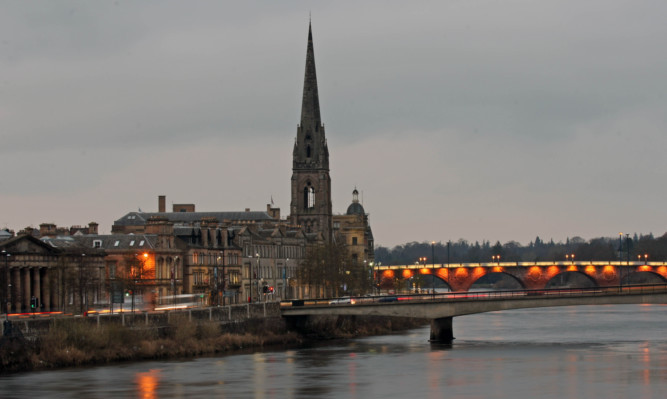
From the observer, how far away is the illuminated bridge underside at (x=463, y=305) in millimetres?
115188

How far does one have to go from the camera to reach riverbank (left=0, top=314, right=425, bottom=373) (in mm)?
89375

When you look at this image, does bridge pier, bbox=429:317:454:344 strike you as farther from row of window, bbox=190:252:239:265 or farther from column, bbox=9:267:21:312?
row of window, bbox=190:252:239:265

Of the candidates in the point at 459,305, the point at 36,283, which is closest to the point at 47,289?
the point at 36,283

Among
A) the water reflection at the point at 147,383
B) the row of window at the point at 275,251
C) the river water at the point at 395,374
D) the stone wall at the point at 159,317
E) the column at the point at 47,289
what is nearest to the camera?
the water reflection at the point at 147,383

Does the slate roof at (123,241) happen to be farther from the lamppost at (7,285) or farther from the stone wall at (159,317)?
the lamppost at (7,285)

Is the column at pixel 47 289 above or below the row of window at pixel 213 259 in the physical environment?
below

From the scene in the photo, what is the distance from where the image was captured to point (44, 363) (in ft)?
294

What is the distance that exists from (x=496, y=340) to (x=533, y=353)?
693 inches

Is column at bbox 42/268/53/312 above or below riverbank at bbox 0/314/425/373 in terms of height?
above

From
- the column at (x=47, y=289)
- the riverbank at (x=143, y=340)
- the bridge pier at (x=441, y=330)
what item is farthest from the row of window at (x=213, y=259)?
the bridge pier at (x=441, y=330)

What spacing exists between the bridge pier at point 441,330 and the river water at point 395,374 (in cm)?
180

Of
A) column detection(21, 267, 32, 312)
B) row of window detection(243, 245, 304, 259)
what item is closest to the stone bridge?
column detection(21, 267, 32, 312)

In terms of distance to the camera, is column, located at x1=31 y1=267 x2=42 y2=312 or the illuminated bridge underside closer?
the illuminated bridge underside

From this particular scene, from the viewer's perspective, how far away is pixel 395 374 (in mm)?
87000
